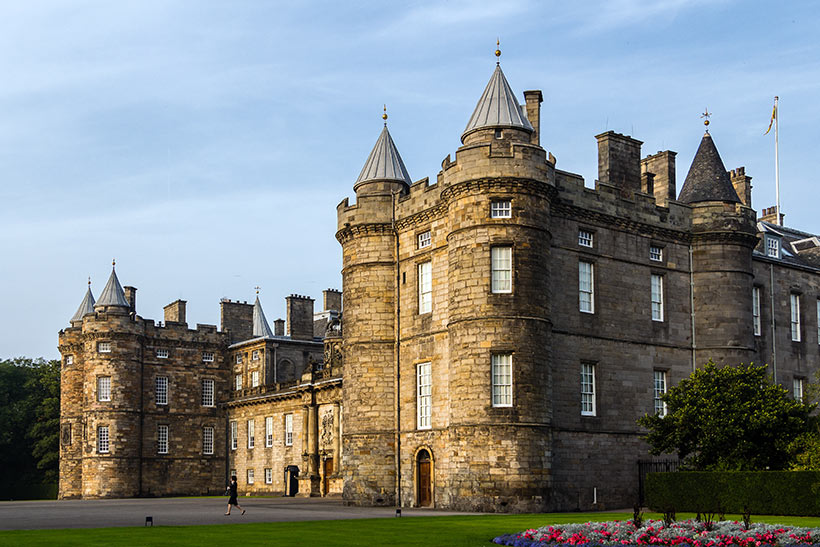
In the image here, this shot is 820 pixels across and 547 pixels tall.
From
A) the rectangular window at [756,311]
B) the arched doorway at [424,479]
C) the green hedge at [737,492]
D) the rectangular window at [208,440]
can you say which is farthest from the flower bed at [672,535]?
the rectangular window at [208,440]

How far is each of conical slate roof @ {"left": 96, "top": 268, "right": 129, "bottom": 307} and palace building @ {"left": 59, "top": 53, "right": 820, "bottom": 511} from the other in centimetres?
2128

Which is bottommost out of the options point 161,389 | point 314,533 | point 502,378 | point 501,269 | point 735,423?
point 314,533

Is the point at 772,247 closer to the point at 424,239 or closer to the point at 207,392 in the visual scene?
the point at 424,239

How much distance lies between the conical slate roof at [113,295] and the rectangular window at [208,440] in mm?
10279

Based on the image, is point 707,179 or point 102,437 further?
point 102,437

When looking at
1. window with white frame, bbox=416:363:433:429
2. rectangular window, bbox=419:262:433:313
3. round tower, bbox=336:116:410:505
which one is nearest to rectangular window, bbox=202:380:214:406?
round tower, bbox=336:116:410:505

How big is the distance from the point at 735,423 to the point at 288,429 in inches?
1295

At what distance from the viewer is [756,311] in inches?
1726

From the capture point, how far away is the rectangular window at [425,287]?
130ft

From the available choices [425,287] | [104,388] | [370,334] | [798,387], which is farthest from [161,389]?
[798,387]

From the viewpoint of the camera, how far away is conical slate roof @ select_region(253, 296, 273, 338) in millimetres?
70688

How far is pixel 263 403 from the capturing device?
64.2 m

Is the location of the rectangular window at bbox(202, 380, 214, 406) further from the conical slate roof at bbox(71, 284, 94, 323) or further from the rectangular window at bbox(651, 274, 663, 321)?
the rectangular window at bbox(651, 274, 663, 321)

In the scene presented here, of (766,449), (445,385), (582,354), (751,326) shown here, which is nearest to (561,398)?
(582,354)
